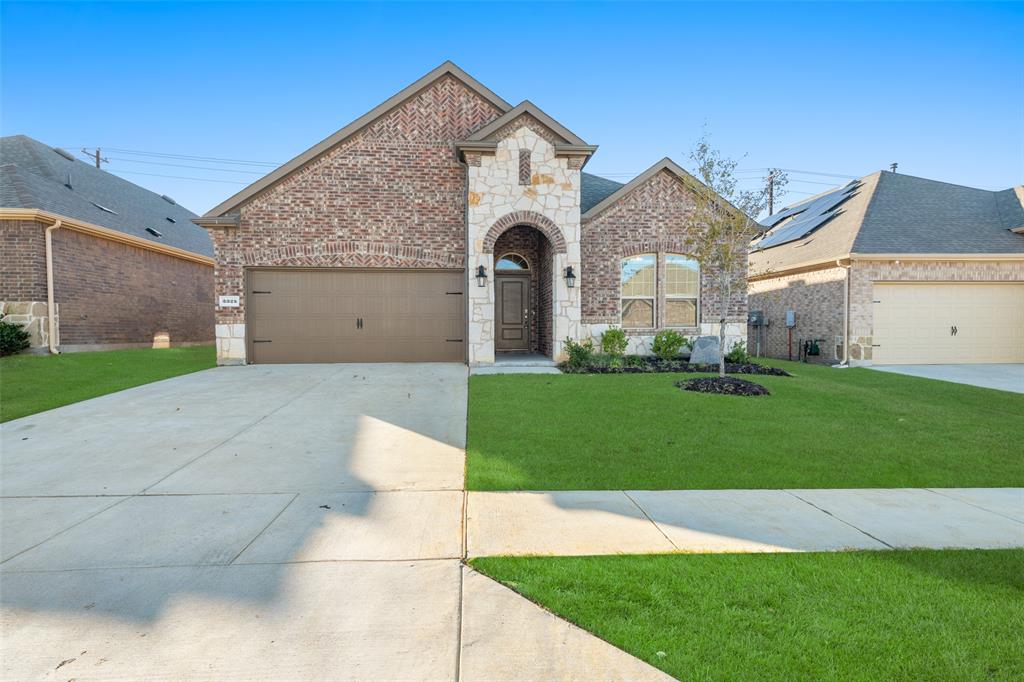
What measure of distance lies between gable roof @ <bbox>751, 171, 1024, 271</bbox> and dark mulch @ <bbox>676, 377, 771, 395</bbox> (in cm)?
744

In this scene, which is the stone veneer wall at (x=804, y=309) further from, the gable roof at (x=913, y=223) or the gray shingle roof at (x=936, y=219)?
the gray shingle roof at (x=936, y=219)

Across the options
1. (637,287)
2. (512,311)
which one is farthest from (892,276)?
(512,311)

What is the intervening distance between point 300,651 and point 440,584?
76cm

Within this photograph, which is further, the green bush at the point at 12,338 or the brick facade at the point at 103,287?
the brick facade at the point at 103,287

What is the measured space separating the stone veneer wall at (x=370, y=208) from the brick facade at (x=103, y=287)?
5.29 meters

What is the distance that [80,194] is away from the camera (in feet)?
51.7

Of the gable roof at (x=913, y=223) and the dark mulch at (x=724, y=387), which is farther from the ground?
the gable roof at (x=913, y=223)

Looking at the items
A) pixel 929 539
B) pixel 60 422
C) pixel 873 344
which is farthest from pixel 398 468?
pixel 873 344

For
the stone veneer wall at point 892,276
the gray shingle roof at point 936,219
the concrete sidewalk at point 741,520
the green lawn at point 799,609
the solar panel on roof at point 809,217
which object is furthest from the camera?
the solar panel on roof at point 809,217

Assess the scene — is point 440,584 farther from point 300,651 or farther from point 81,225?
point 81,225

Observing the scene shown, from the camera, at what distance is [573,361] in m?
11.5

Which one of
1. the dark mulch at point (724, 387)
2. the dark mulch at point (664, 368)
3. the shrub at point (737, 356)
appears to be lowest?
the dark mulch at point (724, 387)

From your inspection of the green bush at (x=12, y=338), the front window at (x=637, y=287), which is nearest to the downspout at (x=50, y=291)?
the green bush at (x=12, y=338)

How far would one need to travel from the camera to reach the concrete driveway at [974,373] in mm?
9938
